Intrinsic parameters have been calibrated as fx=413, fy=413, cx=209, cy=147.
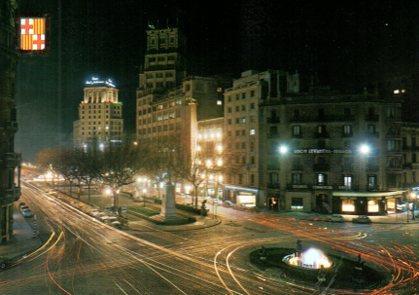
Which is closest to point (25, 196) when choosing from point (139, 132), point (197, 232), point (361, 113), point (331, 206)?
point (139, 132)

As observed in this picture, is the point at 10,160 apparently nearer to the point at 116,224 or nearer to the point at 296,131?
the point at 116,224

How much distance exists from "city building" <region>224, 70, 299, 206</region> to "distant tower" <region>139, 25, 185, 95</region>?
55783 mm

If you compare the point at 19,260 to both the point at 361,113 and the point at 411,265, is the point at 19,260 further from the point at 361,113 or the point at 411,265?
the point at 361,113

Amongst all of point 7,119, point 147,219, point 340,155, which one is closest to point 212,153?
point 340,155

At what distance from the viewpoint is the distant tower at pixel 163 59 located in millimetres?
138500

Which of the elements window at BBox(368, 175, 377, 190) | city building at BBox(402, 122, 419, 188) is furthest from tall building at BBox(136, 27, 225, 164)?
city building at BBox(402, 122, 419, 188)

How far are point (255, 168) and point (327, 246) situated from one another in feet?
119

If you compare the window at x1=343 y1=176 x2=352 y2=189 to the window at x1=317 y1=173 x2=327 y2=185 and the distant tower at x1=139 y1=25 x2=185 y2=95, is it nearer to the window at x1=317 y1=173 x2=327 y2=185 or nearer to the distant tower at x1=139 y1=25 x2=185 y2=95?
the window at x1=317 y1=173 x2=327 y2=185

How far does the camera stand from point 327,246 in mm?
42062

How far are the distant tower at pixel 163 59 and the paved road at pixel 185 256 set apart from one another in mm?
85520

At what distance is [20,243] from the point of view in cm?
4225

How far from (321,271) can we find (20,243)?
98.6 ft

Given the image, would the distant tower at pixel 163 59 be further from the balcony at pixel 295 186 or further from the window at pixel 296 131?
the balcony at pixel 295 186

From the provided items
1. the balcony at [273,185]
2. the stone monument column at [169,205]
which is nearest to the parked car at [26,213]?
the stone monument column at [169,205]
